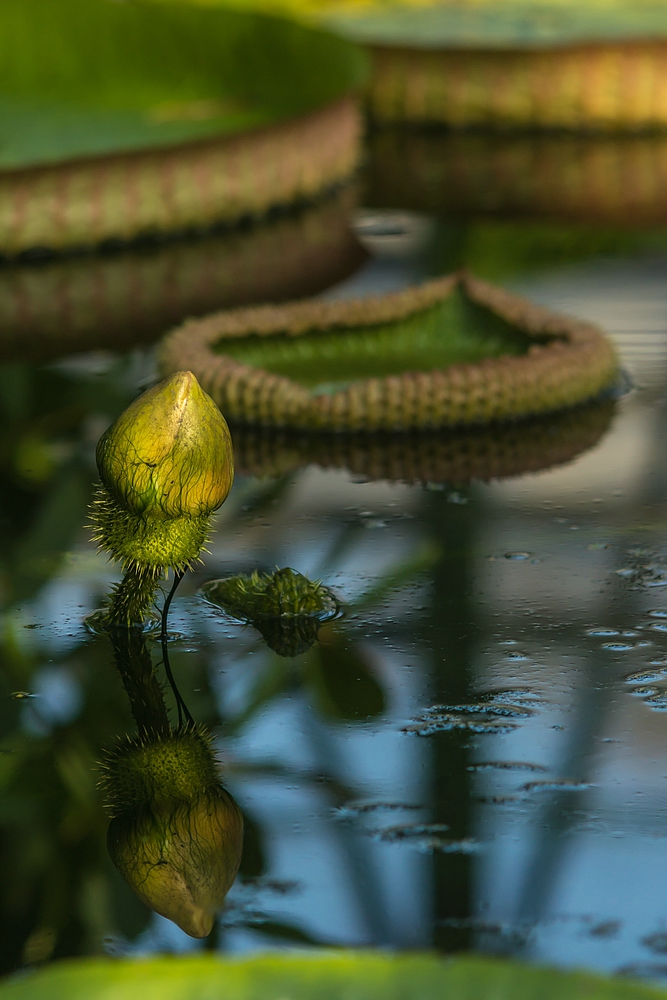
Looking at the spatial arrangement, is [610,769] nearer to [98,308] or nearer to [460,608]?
[460,608]

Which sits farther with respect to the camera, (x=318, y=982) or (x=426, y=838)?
(x=426, y=838)

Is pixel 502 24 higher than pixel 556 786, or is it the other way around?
pixel 556 786

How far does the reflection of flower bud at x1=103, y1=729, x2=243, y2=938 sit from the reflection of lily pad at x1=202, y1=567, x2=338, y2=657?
8.6 inches

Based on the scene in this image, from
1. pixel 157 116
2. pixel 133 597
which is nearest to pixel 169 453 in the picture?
pixel 133 597

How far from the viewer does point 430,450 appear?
7.16 feet

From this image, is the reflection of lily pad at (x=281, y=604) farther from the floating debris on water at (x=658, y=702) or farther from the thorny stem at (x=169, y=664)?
the floating debris on water at (x=658, y=702)

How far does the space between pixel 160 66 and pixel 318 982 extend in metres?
3.52

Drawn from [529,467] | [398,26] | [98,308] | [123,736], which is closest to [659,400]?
[529,467]

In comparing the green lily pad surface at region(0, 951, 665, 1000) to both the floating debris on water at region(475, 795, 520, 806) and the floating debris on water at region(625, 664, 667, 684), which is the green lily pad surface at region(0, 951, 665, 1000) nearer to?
the floating debris on water at region(475, 795, 520, 806)

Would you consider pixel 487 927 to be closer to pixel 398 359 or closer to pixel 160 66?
pixel 398 359

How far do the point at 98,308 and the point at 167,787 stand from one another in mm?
1682

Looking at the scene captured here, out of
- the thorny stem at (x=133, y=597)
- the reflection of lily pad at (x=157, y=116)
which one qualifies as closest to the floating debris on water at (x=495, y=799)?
the thorny stem at (x=133, y=597)

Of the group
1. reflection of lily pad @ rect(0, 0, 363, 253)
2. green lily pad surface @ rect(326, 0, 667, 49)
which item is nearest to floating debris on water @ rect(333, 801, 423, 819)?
reflection of lily pad @ rect(0, 0, 363, 253)

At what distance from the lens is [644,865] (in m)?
1.16
